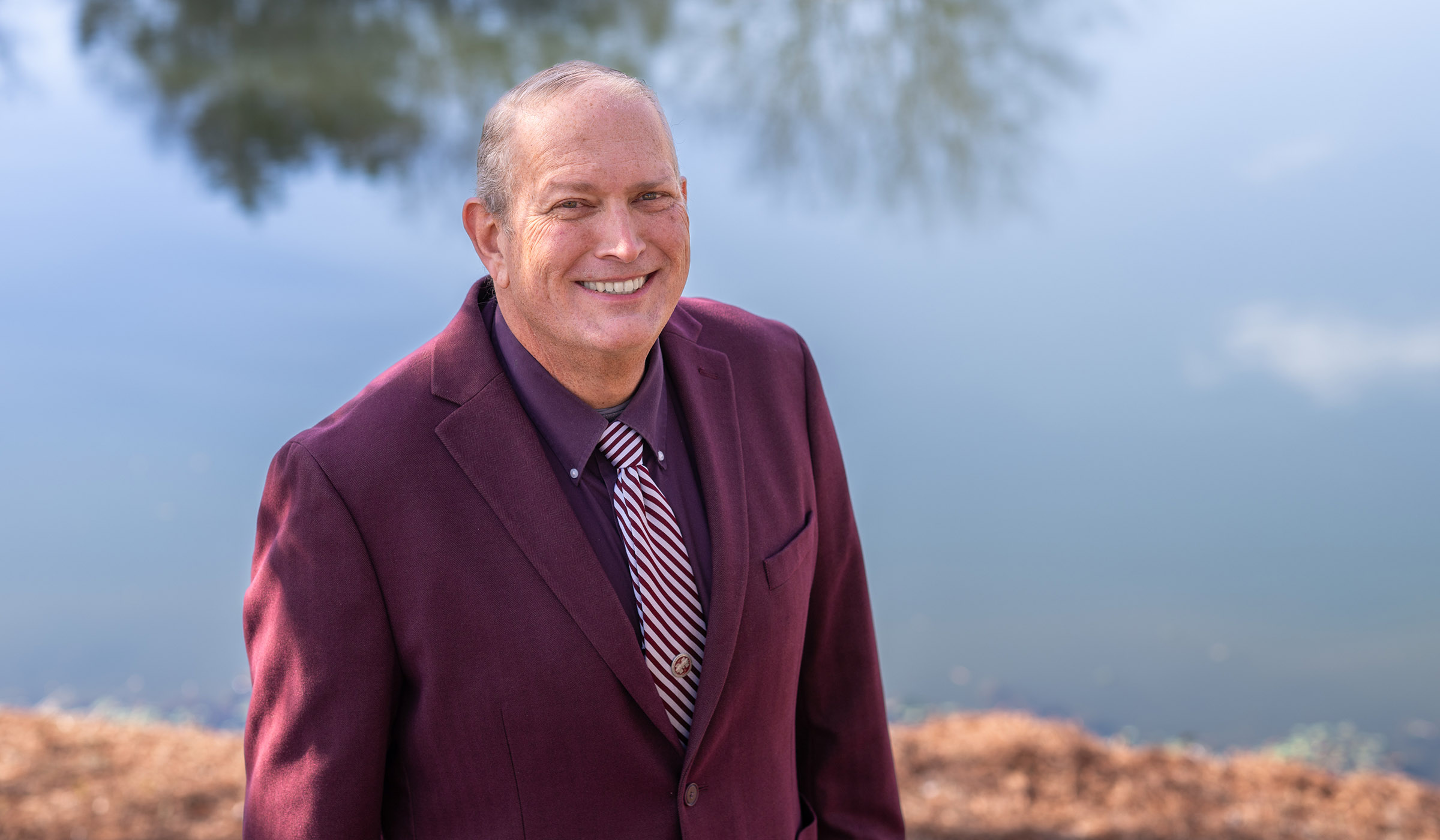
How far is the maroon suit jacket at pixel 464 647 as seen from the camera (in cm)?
164

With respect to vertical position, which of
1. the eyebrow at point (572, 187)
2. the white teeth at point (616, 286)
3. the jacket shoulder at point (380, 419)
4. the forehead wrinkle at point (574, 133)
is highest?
the forehead wrinkle at point (574, 133)

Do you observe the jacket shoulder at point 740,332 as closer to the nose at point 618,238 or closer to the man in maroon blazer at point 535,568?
the man in maroon blazer at point 535,568

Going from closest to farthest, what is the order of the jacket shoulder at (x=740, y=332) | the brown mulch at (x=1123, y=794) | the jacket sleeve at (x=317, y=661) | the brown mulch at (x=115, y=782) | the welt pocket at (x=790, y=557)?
the jacket sleeve at (x=317, y=661) < the welt pocket at (x=790, y=557) < the jacket shoulder at (x=740, y=332) < the brown mulch at (x=1123, y=794) < the brown mulch at (x=115, y=782)

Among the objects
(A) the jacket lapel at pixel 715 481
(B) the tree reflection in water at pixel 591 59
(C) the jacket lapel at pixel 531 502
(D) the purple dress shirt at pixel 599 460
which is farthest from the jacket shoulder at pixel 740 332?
(B) the tree reflection in water at pixel 591 59

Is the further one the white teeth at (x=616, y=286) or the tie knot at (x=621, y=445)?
the tie knot at (x=621, y=445)

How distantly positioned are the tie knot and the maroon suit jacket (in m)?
0.11

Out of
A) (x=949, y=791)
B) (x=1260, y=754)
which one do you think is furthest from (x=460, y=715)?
(x=1260, y=754)

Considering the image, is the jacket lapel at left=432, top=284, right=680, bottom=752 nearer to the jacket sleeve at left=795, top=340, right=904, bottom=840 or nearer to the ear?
the ear

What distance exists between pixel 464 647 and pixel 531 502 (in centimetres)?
22

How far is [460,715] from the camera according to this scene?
65.7 inches

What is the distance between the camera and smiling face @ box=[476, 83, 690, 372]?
5.43 ft

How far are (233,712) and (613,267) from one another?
4482 mm

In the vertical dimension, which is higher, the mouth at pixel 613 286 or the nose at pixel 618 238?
the nose at pixel 618 238

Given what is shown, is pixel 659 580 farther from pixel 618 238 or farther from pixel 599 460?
pixel 618 238
